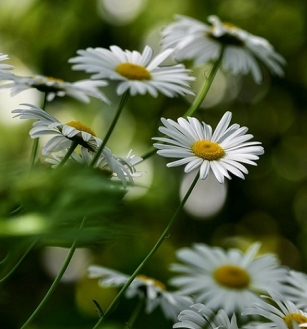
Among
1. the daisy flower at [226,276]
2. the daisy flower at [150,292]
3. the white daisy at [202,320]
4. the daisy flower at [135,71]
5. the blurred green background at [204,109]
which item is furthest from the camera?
the blurred green background at [204,109]

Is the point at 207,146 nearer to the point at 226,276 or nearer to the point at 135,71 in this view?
the point at 135,71

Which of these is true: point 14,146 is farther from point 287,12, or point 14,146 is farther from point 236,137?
point 236,137

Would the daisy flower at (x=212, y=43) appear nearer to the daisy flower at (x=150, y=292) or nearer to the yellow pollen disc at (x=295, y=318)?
the daisy flower at (x=150, y=292)

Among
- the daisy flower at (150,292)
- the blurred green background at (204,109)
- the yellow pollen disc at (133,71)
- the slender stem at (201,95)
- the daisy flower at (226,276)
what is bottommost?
the blurred green background at (204,109)

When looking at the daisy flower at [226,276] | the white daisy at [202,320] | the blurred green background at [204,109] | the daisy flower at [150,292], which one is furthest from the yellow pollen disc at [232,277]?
the blurred green background at [204,109]

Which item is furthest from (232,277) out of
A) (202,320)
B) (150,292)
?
(202,320)

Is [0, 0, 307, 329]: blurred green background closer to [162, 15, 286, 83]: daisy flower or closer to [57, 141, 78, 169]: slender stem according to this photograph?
[162, 15, 286, 83]: daisy flower
